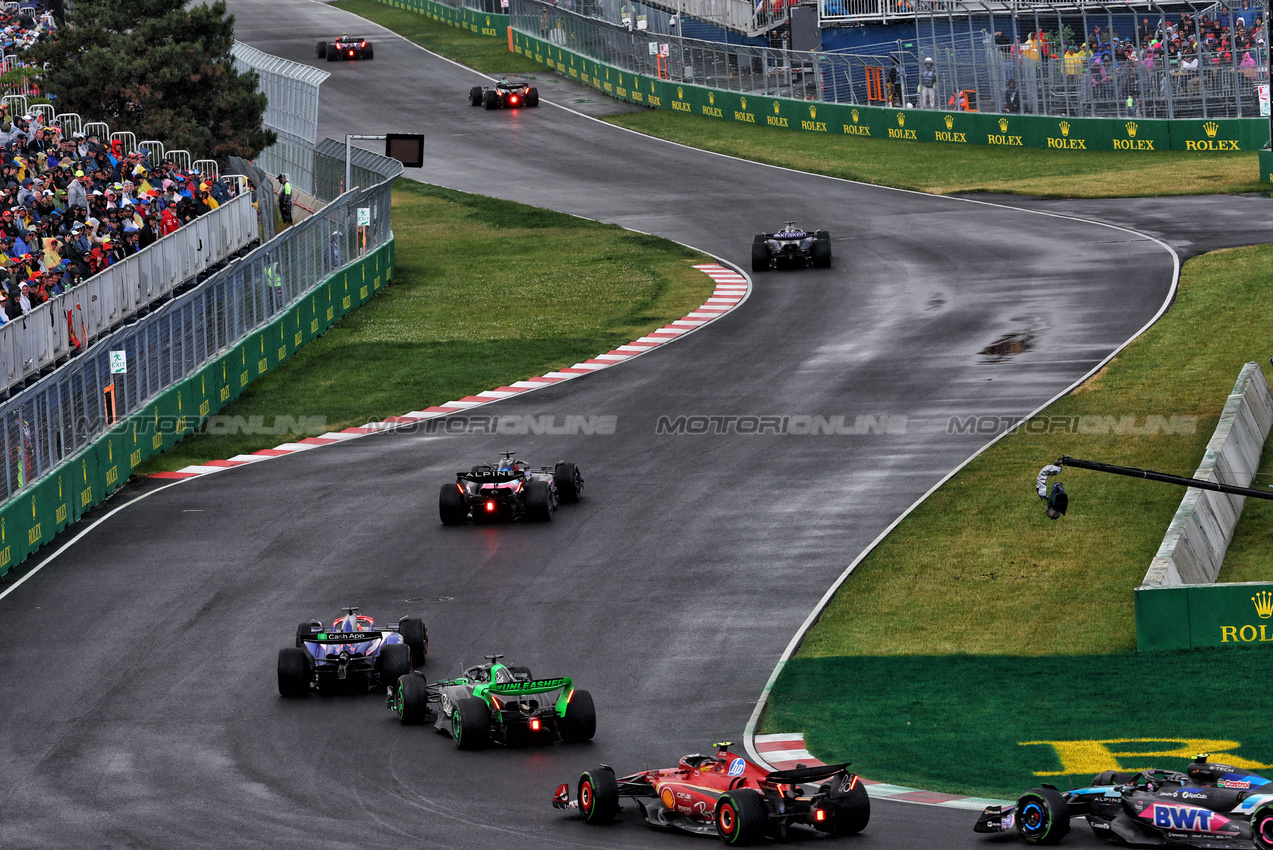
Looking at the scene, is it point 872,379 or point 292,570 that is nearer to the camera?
point 292,570

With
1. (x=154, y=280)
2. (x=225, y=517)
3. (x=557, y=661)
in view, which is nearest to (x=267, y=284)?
(x=154, y=280)

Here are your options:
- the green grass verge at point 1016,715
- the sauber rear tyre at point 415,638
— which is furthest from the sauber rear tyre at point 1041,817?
the sauber rear tyre at point 415,638

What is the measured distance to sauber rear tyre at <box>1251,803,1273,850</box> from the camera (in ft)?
50.4

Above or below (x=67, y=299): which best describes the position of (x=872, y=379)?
below

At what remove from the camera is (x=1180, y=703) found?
2070 cm

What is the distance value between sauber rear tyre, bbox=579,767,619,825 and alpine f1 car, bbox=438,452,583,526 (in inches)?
447

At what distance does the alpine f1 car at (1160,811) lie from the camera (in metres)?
15.6

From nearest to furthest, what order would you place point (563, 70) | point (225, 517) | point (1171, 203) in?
point (225, 517)
point (1171, 203)
point (563, 70)

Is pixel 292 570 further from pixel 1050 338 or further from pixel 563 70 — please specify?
pixel 563 70

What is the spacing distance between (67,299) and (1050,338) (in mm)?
19362

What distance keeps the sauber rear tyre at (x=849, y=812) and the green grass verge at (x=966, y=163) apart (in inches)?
1516

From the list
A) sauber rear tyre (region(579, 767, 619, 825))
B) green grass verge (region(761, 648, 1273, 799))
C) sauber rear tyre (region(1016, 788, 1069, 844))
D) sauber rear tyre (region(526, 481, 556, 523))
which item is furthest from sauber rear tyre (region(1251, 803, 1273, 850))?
sauber rear tyre (region(526, 481, 556, 523))

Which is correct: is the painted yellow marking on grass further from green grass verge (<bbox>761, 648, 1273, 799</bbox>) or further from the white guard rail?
the white guard rail

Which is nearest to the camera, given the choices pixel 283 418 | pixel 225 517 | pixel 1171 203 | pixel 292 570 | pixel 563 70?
pixel 292 570
